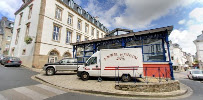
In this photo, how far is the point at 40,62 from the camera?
47.0ft

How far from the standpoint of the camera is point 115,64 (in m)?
7.55

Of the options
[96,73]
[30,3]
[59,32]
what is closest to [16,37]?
[30,3]

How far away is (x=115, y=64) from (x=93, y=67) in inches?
72.3

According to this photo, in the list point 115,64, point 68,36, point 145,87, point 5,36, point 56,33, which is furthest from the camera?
point 5,36

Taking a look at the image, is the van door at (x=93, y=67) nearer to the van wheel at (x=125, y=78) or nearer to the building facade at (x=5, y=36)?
the van wheel at (x=125, y=78)

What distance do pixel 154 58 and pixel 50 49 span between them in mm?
15542

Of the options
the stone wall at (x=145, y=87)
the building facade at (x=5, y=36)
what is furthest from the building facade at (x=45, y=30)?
the building facade at (x=5, y=36)

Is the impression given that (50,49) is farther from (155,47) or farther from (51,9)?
(155,47)

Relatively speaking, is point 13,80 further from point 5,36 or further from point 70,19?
point 5,36

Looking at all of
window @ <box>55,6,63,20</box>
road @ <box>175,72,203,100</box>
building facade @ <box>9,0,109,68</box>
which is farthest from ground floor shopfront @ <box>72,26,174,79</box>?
window @ <box>55,6,63,20</box>

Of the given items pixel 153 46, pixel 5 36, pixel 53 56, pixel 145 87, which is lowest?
pixel 145 87

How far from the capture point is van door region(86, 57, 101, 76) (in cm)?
772

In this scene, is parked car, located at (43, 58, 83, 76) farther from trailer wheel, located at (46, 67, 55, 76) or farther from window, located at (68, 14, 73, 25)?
window, located at (68, 14, 73, 25)

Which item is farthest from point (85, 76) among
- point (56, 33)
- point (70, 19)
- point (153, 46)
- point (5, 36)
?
point (5, 36)
